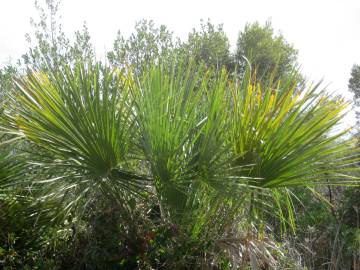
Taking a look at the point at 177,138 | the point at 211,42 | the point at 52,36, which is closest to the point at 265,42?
the point at 211,42

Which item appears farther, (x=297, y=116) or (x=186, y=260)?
(x=186, y=260)

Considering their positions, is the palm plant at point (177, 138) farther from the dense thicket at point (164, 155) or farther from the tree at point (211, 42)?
the tree at point (211, 42)

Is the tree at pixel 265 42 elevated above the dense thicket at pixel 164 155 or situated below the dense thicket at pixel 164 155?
above

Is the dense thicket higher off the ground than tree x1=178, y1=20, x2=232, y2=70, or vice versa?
tree x1=178, y1=20, x2=232, y2=70

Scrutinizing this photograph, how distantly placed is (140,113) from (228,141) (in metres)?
0.63

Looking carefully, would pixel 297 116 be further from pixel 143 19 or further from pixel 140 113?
pixel 143 19

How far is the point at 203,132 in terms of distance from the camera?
10.3ft

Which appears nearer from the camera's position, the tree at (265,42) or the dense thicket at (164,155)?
the dense thicket at (164,155)

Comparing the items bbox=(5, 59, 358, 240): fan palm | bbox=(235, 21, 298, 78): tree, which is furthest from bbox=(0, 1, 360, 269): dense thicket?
bbox=(235, 21, 298, 78): tree

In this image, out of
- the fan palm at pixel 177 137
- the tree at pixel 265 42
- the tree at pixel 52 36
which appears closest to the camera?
the fan palm at pixel 177 137

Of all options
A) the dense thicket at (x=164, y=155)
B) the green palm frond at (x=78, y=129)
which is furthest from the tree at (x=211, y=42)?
the green palm frond at (x=78, y=129)

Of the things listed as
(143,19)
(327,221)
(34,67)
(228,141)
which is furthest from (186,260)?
(143,19)

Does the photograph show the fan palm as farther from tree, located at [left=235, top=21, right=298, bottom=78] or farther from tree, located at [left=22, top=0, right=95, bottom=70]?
tree, located at [left=235, top=21, right=298, bottom=78]

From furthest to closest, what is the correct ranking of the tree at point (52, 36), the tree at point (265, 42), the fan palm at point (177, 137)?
the tree at point (265, 42) < the tree at point (52, 36) < the fan palm at point (177, 137)
